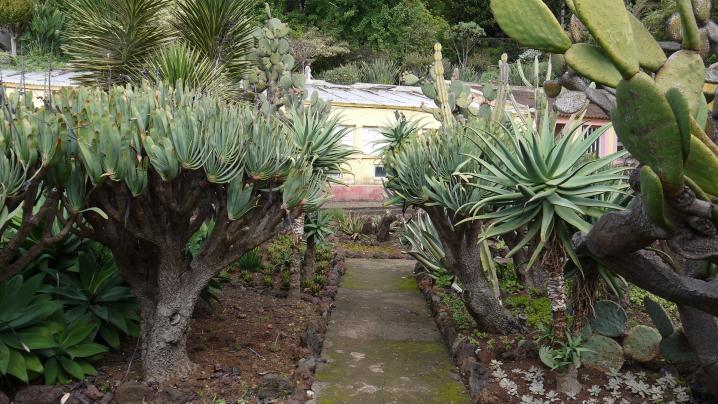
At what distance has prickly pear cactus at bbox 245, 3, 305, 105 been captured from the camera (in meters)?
9.60

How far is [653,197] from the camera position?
2.65 meters

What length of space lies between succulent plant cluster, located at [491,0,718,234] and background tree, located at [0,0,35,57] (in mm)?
23307

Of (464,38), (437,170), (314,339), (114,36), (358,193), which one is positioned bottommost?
(358,193)

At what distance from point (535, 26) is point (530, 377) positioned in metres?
2.99

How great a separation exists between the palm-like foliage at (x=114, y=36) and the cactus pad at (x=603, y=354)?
8803 millimetres

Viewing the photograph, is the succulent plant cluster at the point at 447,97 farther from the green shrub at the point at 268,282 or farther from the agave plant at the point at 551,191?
the agave plant at the point at 551,191

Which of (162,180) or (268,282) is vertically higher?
(162,180)

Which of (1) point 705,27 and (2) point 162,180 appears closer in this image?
(1) point 705,27

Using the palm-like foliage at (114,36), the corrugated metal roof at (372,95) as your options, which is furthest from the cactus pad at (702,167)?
the corrugated metal roof at (372,95)

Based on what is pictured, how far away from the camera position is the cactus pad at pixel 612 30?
2.59 meters

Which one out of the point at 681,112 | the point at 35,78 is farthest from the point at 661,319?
the point at 35,78

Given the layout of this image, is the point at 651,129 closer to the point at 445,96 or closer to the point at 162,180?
the point at 162,180

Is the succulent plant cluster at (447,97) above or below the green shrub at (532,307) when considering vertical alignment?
above

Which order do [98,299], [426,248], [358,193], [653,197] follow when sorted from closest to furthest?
[653,197]
[98,299]
[426,248]
[358,193]
